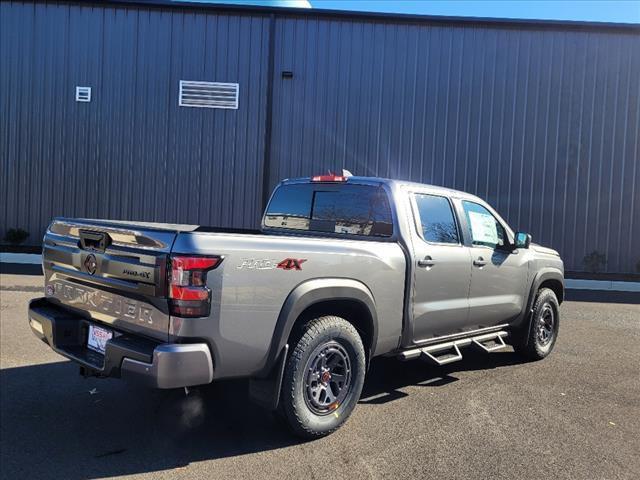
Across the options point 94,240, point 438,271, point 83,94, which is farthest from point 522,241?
point 83,94

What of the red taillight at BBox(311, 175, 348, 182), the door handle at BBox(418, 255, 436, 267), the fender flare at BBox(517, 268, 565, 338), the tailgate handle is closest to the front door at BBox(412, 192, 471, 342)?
the door handle at BBox(418, 255, 436, 267)

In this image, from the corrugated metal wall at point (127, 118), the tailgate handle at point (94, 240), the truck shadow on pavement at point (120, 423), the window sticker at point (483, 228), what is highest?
the corrugated metal wall at point (127, 118)

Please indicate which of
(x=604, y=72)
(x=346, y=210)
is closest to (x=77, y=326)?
(x=346, y=210)

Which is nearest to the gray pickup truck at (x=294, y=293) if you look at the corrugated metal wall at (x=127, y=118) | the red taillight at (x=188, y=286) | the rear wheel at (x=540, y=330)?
the red taillight at (x=188, y=286)

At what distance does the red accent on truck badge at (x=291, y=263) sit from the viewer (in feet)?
11.2

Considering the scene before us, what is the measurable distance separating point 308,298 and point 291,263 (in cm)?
28

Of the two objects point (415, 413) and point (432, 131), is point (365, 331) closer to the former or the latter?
point (415, 413)

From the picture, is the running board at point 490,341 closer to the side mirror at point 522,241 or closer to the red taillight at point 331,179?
the side mirror at point 522,241

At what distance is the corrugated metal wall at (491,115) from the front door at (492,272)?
362 inches

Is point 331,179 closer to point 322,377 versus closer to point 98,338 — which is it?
point 322,377

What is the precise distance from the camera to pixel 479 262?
5055 mm

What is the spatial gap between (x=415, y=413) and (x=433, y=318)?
80cm

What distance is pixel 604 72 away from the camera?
14.4 meters

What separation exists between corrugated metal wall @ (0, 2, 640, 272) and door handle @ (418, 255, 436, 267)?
1032cm
